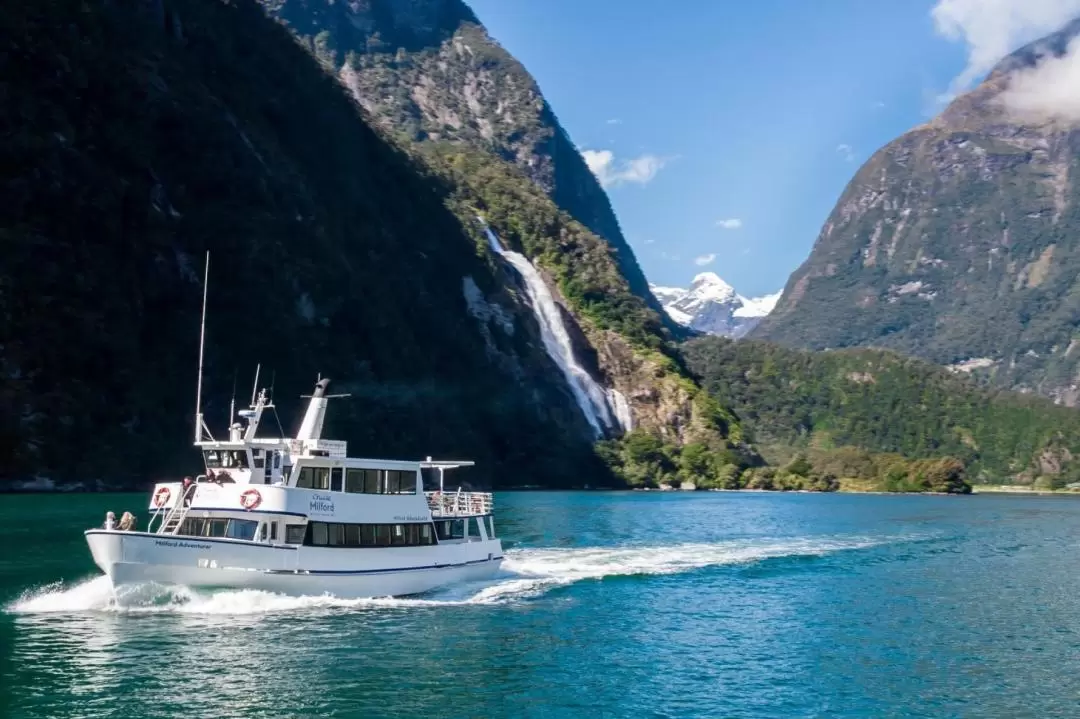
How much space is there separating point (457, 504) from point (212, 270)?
3177 inches

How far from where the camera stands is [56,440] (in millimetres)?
93625

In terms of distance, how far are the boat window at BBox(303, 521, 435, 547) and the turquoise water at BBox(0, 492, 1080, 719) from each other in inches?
94.0

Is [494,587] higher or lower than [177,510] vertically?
lower

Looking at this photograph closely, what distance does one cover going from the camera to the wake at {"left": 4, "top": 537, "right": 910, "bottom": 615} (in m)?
38.3

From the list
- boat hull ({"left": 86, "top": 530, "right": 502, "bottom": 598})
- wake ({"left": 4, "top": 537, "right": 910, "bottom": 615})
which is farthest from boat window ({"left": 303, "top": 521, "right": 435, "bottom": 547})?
wake ({"left": 4, "top": 537, "right": 910, "bottom": 615})

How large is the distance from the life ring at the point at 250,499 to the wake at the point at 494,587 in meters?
3.17

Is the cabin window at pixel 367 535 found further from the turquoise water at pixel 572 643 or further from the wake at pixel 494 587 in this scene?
the turquoise water at pixel 572 643

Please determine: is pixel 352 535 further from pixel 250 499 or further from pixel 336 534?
pixel 250 499

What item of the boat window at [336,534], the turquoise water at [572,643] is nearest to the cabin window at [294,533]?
the boat window at [336,534]

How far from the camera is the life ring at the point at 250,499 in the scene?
39.2 m

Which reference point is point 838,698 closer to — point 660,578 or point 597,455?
point 660,578

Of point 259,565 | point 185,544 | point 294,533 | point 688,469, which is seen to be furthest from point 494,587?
point 688,469

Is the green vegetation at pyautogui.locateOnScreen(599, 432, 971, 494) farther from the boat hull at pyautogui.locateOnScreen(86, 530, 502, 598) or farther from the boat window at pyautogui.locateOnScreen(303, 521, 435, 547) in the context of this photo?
the boat hull at pyautogui.locateOnScreen(86, 530, 502, 598)

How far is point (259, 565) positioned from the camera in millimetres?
39094
